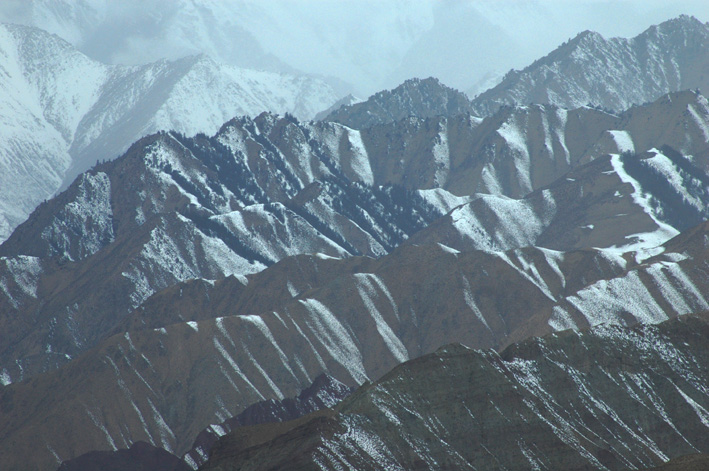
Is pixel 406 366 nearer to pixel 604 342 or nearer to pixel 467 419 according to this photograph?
pixel 467 419

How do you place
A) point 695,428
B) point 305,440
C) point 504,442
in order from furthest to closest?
point 695,428, point 504,442, point 305,440

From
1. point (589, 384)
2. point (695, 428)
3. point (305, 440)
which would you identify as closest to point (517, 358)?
point (589, 384)

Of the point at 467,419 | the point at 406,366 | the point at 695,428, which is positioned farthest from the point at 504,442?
the point at 695,428

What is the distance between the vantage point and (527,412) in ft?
518

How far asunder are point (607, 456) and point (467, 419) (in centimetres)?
1654

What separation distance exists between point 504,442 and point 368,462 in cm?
1831

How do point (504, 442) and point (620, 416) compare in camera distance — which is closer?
point (504, 442)

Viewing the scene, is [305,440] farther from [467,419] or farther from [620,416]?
[620,416]

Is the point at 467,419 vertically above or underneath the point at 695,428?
above

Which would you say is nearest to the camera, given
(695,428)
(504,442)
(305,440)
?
(305,440)

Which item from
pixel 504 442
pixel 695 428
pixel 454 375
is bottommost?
pixel 695 428

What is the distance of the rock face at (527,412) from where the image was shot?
5797 inches

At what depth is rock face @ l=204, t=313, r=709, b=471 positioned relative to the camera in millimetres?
147250

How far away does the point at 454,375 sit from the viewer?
16025cm
